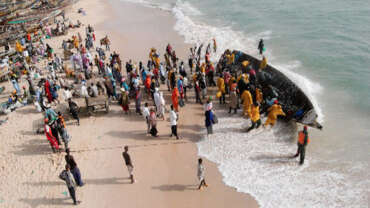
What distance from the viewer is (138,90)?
1384 cm

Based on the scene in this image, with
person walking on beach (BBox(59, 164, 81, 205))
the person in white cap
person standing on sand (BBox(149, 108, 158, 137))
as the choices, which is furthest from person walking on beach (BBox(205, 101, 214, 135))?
person walking on beach (BBox(59, 164, 81, 205))

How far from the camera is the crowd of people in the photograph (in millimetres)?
11766

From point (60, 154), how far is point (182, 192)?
5171 mm

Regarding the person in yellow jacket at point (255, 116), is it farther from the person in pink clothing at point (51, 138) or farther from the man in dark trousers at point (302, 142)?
the person in pink clothing at point (51, 138)

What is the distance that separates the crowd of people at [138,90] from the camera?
11.8 metres

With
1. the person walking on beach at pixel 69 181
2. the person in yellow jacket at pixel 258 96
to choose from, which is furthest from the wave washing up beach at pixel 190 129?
the person in yellow jacket at pixel 258 96

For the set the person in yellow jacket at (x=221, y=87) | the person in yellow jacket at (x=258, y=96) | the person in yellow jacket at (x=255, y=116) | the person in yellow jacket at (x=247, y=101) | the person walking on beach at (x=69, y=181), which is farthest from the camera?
the person in yellow jacket at (x=221, y=87)

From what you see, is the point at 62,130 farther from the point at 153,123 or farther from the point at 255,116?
the point at 255,116

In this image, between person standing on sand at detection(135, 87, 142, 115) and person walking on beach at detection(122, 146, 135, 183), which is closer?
person walking on beach at detection(122, 146, 135, 183)

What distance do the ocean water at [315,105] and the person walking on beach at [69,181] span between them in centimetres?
473

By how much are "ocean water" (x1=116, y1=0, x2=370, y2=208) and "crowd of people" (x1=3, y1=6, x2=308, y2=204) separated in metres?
0.87

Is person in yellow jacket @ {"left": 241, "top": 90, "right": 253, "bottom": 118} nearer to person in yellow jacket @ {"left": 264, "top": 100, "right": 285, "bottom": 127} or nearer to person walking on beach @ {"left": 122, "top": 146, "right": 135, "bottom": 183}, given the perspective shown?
person in yellow jacket @ {"left": 264, "top": 100, "right": 285, "bottom": 127}

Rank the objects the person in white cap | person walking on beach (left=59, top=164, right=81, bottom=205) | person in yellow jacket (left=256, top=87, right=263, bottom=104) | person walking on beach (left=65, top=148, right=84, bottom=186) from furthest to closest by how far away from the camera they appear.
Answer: the person in white cap, person in yellow jacket (left=256, top=87, right=263, bottom=104), person walking on beach (left=65, top=148, right=84, bottom=186), person walking on beach (left=59, top=164, right=81, bottom=205)

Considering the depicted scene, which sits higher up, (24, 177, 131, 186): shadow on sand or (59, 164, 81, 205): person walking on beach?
(59, 164, 81, 205): person walking on beach
